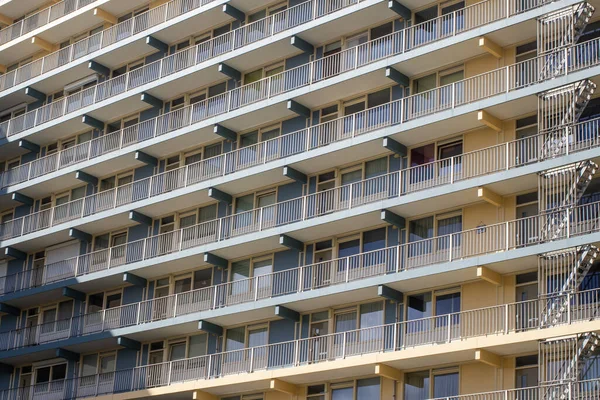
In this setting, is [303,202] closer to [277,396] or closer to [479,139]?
[277,396]

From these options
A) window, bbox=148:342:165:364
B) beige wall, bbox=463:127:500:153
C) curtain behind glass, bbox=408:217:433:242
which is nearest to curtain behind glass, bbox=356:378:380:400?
curtain behind glass, bbox=408:217:433:242

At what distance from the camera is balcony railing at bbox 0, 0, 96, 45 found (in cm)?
5901

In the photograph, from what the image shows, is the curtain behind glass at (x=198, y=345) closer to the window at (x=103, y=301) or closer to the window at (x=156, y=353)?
the window at (x=156, y=353)

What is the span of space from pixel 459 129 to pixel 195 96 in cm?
1427

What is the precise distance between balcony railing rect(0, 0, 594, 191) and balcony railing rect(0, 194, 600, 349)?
2.15 metres

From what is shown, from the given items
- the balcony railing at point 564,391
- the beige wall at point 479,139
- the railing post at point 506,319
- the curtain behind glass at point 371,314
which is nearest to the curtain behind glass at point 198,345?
the curtain behind glass at point 371,314

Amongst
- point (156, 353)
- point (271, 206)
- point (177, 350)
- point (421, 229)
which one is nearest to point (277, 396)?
point (177, 350)

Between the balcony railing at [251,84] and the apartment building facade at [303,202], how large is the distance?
10 centimetres

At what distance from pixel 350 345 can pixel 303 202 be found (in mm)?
6063

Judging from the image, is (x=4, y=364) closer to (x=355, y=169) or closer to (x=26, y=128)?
(x=26, y=128)

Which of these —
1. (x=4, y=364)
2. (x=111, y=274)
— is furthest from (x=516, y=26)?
(x=4, y=364)

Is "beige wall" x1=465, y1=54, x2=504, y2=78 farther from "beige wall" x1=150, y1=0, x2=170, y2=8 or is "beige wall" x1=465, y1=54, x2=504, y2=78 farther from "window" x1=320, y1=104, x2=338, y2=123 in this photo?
"beige wall" x1=150, y1=0, x2=170, y2=8

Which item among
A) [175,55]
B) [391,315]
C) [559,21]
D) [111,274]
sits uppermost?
[175,55]

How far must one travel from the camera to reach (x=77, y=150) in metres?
55.6
